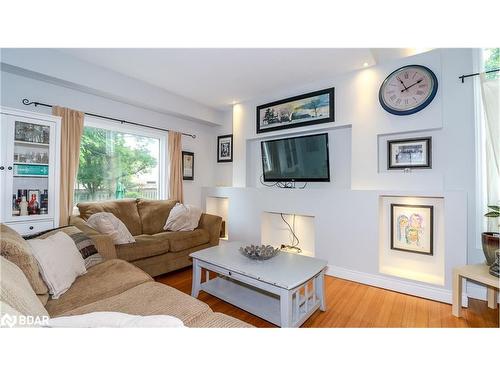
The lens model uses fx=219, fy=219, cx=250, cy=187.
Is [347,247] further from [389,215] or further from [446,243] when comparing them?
[446,243]

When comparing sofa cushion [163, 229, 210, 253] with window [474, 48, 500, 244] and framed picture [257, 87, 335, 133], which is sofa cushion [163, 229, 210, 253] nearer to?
framed picture [257, 87, 335, 133]

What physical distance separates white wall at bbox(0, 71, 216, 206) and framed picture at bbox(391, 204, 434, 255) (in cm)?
317

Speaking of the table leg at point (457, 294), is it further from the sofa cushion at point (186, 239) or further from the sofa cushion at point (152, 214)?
the sofa cushion at point (152, 214)

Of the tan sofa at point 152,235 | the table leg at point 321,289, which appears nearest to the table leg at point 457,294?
the table leg at point 321,289

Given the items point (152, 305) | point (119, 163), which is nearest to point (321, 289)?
point (152, 305)

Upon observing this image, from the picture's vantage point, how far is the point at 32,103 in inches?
93.8

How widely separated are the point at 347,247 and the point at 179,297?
211 centimetres

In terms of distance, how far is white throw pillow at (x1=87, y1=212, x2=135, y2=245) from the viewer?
A: 232cm

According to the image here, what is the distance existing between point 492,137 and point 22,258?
135 inches

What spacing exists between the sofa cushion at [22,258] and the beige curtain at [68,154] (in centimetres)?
148

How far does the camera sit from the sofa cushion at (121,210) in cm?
261

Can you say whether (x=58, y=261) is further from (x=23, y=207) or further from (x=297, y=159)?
(x=297, y=159)
